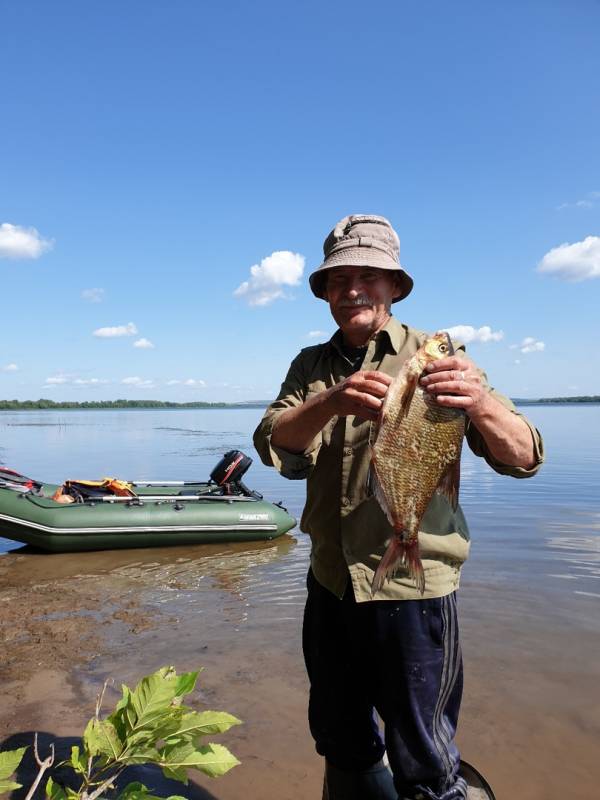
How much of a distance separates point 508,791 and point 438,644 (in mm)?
2188

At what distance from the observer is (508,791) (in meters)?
3.68

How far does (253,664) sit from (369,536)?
362cm

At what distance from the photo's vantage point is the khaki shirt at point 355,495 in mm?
2242

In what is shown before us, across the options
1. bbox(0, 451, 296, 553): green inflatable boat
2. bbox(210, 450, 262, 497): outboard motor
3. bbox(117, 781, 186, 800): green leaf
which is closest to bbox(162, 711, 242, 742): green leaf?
bbox(117, 781, 186, 800): green leaf

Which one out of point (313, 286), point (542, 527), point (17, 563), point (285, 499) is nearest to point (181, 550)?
point (17, 563)

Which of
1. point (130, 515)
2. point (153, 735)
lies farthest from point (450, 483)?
point (130, 515)

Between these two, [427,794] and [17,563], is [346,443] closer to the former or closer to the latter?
[427,794]

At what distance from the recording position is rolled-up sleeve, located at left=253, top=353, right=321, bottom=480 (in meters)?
2.40

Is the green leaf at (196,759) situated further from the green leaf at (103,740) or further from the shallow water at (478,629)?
the shallow water at (478,629)

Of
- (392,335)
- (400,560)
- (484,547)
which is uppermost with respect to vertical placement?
(392,335)

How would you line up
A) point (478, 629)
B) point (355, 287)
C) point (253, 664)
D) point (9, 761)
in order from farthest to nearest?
point (478, 629)
point (253, 664)
point (355, 287)
point (9, 761)

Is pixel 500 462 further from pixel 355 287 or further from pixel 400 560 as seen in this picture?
pixel 355 287

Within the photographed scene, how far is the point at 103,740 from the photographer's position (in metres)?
1.93

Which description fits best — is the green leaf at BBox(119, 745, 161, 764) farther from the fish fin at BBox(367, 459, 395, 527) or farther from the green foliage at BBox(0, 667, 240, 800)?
the fish fin at BBox(367, 459, 395, 527)
